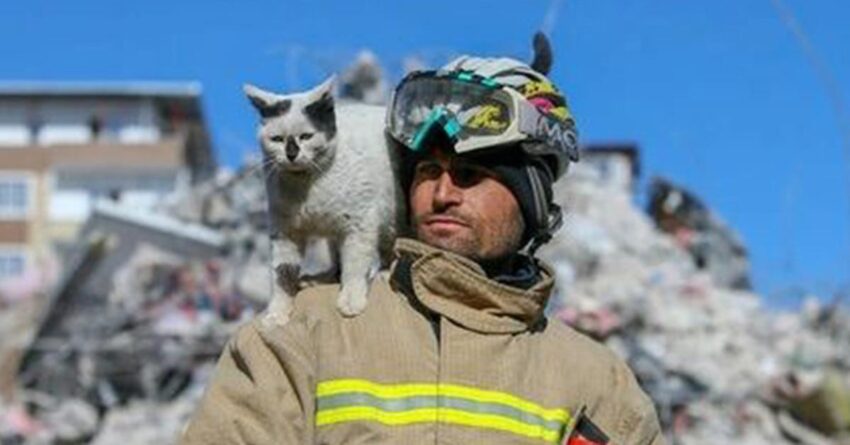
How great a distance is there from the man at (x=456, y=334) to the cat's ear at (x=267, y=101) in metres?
0.24

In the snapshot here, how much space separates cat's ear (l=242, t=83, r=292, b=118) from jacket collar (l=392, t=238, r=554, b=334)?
382 mm

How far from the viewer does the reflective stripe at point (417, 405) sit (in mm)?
3619

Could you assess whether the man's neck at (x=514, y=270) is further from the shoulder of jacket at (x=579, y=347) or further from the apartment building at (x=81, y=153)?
the apartment building at (x=81, y=153)

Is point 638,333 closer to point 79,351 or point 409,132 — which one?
point 79,351

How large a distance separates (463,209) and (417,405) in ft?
1.43

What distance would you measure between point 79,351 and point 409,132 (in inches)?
590

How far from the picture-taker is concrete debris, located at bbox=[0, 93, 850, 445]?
56.6 feet

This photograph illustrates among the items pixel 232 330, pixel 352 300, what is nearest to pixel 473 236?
pixel 352 300

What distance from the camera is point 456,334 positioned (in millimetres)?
3744

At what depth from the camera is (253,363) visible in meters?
3.71

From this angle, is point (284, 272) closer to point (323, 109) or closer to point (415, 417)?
point (323, 109)

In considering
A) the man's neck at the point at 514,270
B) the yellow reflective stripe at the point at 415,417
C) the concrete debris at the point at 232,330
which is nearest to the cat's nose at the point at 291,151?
the man's neck at the point at 514,270

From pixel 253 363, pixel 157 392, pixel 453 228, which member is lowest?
pixel 157 392

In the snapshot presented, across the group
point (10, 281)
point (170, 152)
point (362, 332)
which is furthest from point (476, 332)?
point (170, 152)
